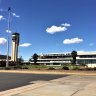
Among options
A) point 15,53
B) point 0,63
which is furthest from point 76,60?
point 0,63

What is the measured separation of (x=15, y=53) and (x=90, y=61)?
156ft

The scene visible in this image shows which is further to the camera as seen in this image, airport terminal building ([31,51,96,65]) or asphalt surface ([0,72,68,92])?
Answer: airport terminal building ([31,51,96,65])

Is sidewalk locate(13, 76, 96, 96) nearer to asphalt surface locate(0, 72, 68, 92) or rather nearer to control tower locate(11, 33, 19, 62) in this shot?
asphalt surface locate(0, 72, 68, 92)

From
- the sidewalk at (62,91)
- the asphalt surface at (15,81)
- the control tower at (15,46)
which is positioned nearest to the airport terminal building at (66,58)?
Result: the control tower at (15,46)

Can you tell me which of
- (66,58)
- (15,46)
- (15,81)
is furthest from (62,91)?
(66,58)

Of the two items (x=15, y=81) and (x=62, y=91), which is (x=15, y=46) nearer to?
(x=15, y=81)

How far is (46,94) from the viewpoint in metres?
16.8

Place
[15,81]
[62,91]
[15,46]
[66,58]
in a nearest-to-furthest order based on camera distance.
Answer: [62,91], [15,81], [15,46], [66,58]

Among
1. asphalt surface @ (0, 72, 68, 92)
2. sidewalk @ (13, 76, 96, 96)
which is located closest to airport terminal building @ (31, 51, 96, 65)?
asphalt surface @ (0, 72, 68, 92)

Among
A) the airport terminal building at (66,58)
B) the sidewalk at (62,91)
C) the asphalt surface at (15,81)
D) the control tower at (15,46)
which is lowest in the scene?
the sidewalk at (62,91)

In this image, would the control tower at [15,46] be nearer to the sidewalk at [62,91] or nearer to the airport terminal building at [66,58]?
the airport terminal building at [66,58]

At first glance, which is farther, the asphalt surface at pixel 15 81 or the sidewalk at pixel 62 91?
the asphalt surface at pixel 15 81

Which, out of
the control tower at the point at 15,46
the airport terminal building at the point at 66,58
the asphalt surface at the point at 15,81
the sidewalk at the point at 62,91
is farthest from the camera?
the control tower at the point at 15,46

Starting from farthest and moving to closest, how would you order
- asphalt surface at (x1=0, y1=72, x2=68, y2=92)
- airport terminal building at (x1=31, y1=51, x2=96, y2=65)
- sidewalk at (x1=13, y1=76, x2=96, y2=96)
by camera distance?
airport terminal building at (x1=31, y1=51, x2=96, y2=65)
asphalt surface at (x1=0, y1=72, x2=68, y2=92)
sidewalk at (x1=13, y1=76, x2=96, y2=96)
